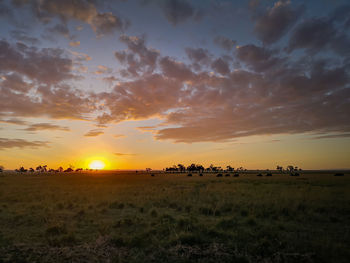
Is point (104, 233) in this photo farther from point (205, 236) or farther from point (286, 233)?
point (286, 233)

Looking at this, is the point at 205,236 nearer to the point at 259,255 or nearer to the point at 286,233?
the point at 259,255

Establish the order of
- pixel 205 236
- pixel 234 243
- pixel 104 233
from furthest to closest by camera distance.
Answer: pixel 104 233 → pixel 205 236 → pixel 234 243

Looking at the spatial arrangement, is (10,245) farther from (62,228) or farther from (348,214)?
(348,214)

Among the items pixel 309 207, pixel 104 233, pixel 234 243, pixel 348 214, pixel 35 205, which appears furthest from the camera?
pixel 35 205

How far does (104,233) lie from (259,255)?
644 centimetres

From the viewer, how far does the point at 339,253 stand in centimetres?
662

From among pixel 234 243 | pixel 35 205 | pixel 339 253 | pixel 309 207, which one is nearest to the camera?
pixel 339 253

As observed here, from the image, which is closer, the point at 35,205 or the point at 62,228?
the point at 62,228

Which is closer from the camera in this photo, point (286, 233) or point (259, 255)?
point (259, 255)

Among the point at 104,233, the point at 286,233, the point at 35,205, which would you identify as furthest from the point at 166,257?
the point at 35,205

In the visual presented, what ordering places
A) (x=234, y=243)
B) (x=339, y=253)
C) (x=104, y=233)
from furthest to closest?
1. (x=104, y=233)
2. (x=234, y=243)
3. (x=339, y=253)

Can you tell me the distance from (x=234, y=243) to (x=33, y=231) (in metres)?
8.96

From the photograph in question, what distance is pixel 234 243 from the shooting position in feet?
25.0

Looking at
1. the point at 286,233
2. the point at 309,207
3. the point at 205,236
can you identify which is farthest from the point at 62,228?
the point at 309,207
